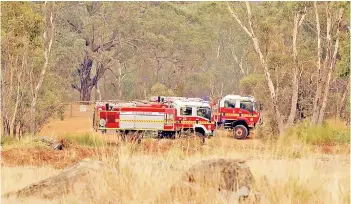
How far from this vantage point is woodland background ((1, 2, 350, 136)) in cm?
3075

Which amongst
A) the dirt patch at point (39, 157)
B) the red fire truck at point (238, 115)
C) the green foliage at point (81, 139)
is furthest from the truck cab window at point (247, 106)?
the dirt patch at point (39, 157)

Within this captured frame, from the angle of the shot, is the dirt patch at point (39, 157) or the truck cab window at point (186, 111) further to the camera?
the truck cab window at point (186, 111)

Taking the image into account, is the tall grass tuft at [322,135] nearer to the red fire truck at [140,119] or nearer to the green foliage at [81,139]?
the red fire truck at [140,119]

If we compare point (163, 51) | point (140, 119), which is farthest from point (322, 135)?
point (163, 51)

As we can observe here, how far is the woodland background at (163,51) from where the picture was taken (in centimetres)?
3075

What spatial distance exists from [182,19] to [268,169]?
2338 inches

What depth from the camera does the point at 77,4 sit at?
6009 cm

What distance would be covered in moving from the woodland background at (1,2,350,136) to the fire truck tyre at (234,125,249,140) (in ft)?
4.48

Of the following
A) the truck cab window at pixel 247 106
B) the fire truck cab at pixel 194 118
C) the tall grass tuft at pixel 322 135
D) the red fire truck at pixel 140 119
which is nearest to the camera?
the tall grass tuft at pixel 322 135

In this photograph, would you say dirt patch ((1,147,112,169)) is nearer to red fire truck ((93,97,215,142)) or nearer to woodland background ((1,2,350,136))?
red fire truck ((93,97,215,142))

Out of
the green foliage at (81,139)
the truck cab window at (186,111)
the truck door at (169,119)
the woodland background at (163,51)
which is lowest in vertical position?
the green foliage at (81,139)

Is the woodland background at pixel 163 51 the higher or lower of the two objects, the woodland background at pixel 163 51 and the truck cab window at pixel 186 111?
the higher

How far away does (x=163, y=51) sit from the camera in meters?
68.4

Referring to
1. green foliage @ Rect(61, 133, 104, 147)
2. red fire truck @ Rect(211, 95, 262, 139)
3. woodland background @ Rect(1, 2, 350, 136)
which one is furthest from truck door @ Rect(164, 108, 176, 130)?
red fire truck @ Rect(211, 95, 262, 139)
